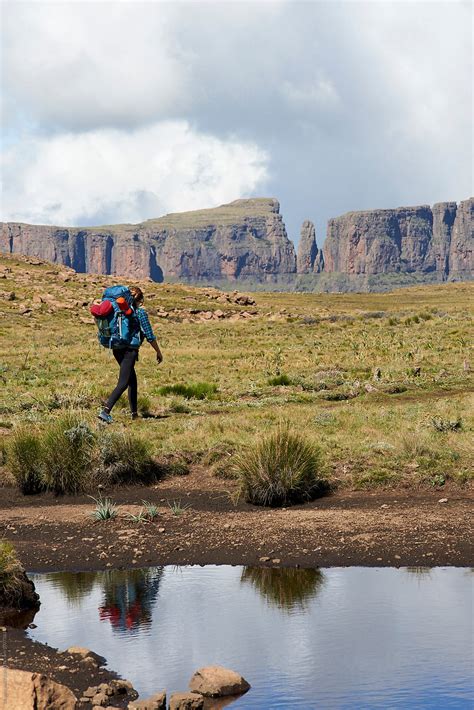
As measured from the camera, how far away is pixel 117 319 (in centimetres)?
1641

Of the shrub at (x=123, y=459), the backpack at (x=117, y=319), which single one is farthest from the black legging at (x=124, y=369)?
the shrub at (x=123, y=459)

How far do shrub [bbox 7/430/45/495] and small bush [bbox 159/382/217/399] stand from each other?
8.33 metres

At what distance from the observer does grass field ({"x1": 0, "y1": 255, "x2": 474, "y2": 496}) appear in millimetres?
14125

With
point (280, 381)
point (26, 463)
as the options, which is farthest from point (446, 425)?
point (280, 381)

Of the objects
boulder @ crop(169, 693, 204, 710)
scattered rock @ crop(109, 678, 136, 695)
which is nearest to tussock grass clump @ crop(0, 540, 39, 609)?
scattered rock @ crop(109, 678, 136, 695)

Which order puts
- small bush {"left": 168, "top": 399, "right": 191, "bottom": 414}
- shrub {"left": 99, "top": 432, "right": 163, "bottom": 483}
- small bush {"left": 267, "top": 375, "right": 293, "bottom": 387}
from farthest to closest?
small bush {"left": 267, "top": 375, "right": 293, "bottom": 387} → small bush {"left": 168, "top": 399, "right": 191, "bottom": 414} → shrub {"left": 99, "top": 432, "right": 163, "bottom": 483}

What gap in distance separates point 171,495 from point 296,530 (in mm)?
2853

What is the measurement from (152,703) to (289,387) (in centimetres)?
1757

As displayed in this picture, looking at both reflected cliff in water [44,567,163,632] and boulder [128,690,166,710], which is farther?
reflected cliff in water [44,567,163,632]

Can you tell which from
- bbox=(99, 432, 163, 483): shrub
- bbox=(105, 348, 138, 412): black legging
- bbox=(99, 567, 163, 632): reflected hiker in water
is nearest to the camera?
bbox=(99, 567, 163, 632): reflected hiker in water

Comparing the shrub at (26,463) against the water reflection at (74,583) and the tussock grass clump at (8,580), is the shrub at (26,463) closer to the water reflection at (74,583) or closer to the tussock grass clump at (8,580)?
the water reflection at (74,583)

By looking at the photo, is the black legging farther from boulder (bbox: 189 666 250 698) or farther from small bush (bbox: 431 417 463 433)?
boulder (bbox: 189 666 250 698)

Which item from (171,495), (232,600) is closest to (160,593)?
(232,600)

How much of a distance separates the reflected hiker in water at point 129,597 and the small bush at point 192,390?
40.3 feet
